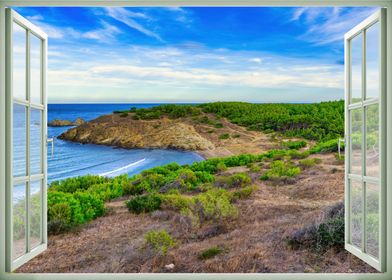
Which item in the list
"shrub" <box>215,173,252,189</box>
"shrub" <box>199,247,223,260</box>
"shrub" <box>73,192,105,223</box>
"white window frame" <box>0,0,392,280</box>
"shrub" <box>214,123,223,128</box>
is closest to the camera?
"white window frame" <box>0,0,392,280</box>

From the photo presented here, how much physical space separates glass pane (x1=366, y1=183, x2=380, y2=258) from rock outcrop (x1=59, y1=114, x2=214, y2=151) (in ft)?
16.5

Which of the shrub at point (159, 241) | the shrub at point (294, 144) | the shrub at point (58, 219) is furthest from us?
the shrub at point (294, 144)

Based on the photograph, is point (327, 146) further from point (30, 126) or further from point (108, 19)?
point (30, 126)

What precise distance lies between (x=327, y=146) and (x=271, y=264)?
3.25m

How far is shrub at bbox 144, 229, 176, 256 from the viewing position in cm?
473

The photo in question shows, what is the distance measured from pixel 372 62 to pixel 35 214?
180 centimetres

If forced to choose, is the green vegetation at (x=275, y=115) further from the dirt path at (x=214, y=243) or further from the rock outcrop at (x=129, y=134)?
the dirt path at (x=214, y=243)

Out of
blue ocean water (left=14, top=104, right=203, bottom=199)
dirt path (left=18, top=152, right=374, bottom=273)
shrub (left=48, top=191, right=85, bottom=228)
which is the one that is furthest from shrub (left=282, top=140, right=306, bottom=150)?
shrub (left=48, top=191, right=85, bottom=228)

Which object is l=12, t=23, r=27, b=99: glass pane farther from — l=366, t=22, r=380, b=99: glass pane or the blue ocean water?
the blue ocean water

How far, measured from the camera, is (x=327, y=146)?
6832mm

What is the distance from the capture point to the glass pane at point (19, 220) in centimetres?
179

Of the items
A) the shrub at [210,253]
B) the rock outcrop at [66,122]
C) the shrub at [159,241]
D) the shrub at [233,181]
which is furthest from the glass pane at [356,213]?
the rock outcrop at [66,122]

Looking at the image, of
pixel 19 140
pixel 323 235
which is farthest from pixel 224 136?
pixel 19 140

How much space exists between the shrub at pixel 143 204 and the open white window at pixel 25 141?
3206 mm
